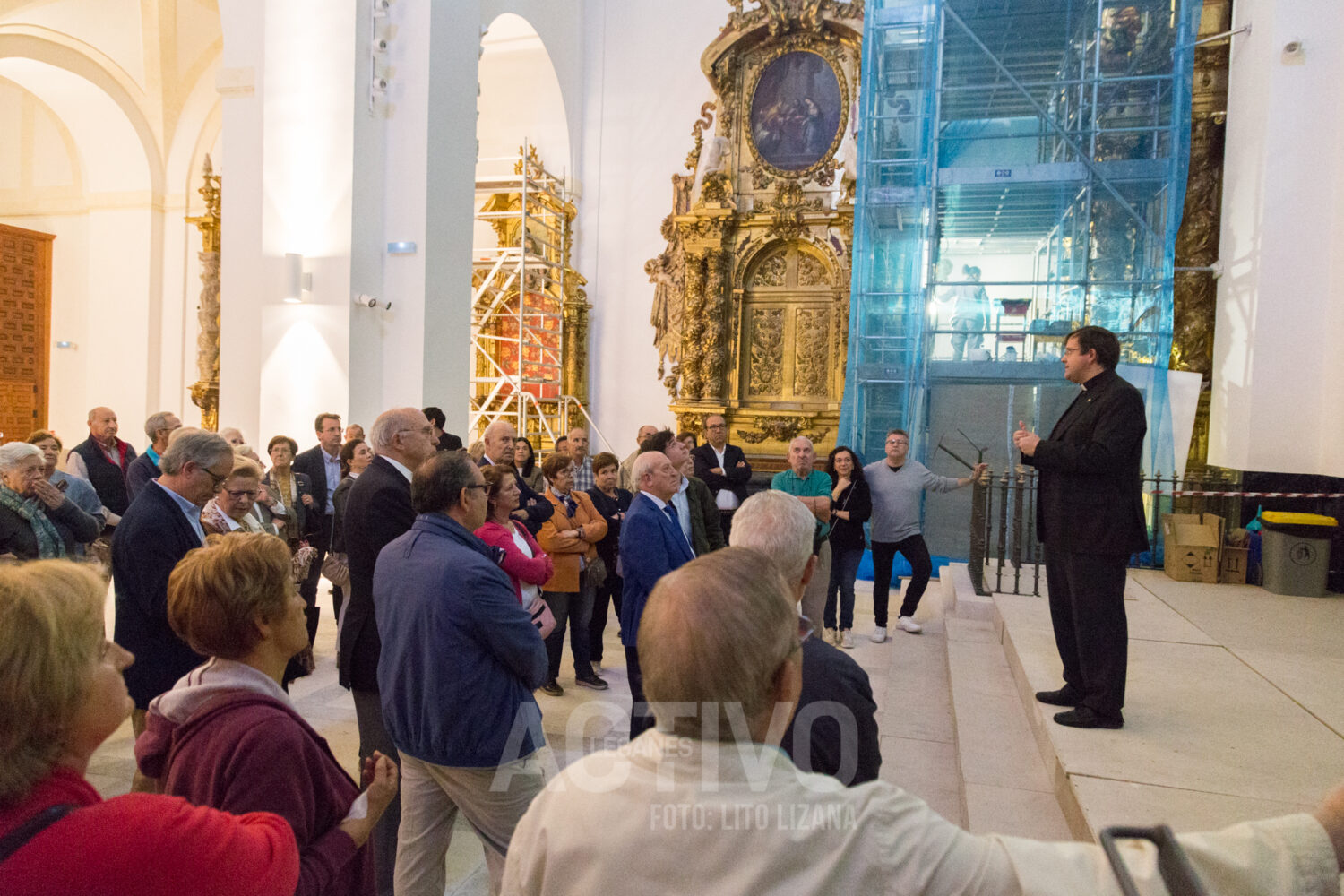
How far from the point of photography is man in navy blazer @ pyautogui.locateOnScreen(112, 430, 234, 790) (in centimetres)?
261

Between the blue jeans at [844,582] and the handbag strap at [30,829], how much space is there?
224 inches

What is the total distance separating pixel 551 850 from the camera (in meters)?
1.06

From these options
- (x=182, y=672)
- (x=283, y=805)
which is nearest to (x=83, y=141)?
(x=182, y=672)

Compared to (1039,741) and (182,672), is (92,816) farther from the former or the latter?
(1039,741)

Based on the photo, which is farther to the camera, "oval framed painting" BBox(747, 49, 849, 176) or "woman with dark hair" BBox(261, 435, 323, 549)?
"oval framed painting" BBox(747, 49, 849, 176)

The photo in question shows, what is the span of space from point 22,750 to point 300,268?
7613mm

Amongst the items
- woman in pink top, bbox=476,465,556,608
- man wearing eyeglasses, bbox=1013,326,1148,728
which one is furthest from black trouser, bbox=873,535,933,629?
woman in pink top, bbox=476,465,556,608

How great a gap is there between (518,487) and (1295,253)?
24.4ft

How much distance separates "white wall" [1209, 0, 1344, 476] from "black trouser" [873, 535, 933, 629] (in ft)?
12.3

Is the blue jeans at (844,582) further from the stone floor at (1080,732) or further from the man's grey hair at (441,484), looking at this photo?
the man's grey hair at (441,484)

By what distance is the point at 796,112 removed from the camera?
12508 mm

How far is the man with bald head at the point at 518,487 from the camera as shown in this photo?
4.80 meters

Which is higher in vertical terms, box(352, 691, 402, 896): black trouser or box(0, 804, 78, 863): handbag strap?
box(0, 804, 78, 863): handbag strap

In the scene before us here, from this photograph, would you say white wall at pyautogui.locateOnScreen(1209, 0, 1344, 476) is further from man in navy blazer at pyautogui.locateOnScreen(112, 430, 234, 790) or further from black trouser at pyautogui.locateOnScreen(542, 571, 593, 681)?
man in navy blazer at pyautogui.locateOnScreen(112, 430, 234, 790)
